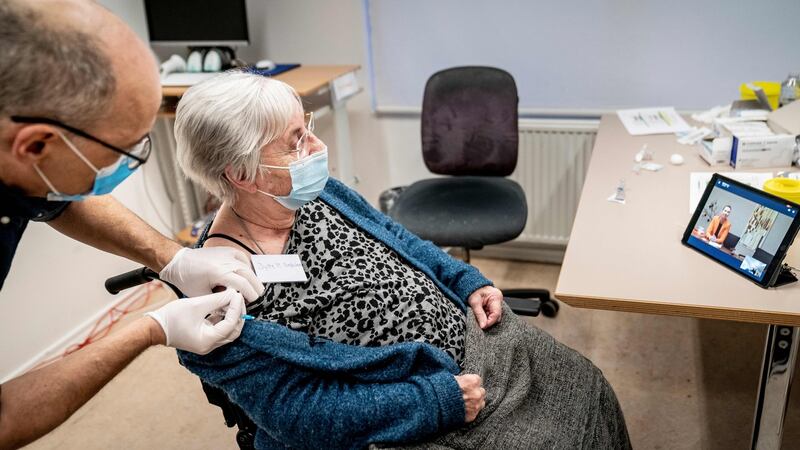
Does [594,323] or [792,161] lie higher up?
[792,161]

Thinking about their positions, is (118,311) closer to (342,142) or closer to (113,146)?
(342,142)

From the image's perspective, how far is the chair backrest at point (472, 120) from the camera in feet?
8.40

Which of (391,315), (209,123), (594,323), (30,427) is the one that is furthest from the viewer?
(594,323)

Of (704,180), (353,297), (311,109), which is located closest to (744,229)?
(704,180)

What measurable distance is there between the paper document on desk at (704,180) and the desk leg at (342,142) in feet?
5.03

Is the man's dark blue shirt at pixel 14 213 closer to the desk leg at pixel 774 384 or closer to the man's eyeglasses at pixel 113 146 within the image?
the man's eyeglasses at pixel 113 146

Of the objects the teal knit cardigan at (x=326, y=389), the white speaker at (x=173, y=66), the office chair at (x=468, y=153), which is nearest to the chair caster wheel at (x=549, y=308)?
the office chair at (x=468, y=153)

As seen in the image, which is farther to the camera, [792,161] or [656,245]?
[792,161]

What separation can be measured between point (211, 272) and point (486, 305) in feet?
2.25

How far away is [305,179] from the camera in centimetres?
142

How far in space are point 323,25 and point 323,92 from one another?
0.32m

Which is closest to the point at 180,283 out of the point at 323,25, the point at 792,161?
the point at 792,161

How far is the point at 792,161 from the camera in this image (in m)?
1.95

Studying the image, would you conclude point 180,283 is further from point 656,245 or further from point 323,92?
point 323,92
